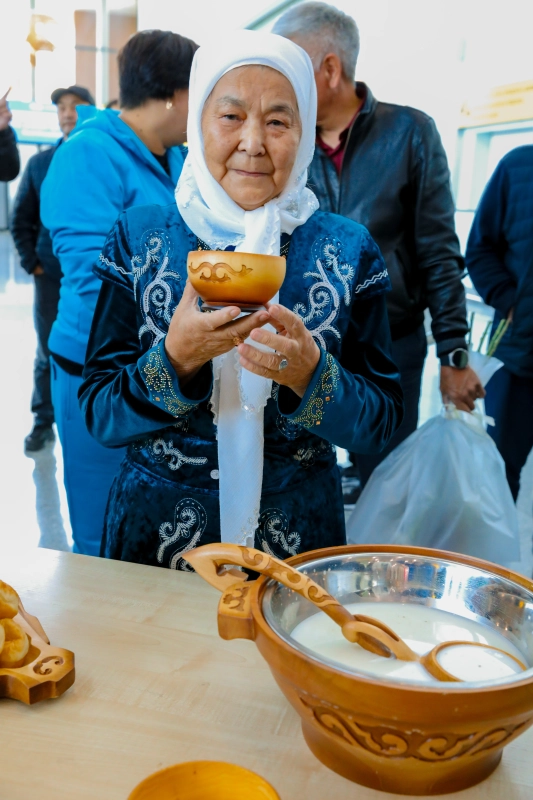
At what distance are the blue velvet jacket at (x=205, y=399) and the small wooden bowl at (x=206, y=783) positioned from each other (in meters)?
0.63

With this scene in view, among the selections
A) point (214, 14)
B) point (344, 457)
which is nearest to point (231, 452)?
point (344, 457)

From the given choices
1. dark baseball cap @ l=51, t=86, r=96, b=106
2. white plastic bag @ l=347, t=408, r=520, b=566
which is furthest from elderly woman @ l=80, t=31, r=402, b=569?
dark baseball cap @ l=51, t=86, r=96, b=106

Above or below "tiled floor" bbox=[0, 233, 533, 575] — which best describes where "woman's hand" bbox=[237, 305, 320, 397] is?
above

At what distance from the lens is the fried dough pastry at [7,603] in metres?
0.84

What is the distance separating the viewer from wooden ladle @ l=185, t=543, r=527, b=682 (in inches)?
28.4

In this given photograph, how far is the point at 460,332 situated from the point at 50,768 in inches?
75.8

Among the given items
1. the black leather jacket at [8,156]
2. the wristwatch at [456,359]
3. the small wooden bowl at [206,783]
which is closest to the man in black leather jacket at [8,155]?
the black leather jacket at [8,156]

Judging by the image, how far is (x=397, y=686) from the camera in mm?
588

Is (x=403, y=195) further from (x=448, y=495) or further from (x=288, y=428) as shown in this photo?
(x=288, y=428)

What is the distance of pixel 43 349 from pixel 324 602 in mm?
3630

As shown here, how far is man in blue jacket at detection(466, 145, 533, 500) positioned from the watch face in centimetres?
31

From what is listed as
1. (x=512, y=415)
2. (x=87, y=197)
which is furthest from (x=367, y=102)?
(x=512, y=415)

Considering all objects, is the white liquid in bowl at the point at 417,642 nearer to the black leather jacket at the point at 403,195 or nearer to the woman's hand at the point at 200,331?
the woman's hand at the point at 200,331

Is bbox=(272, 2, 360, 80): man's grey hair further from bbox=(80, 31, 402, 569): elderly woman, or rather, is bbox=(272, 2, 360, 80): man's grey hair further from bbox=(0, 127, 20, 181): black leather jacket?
bbox=(0, 127, 20, 181): black leather jacket
